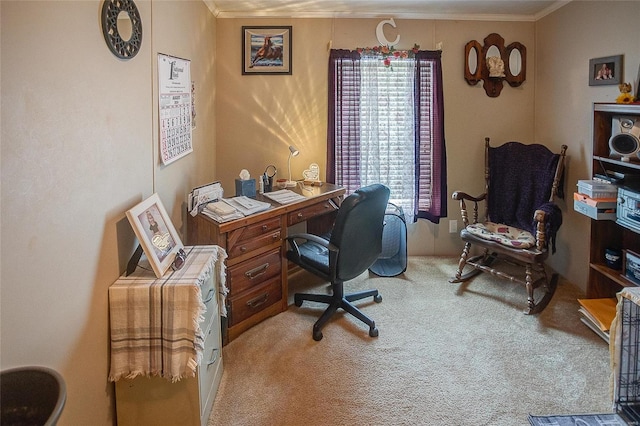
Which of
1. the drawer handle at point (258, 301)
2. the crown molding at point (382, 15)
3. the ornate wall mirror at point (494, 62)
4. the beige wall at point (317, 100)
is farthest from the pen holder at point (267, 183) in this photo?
the ornate wall mirror at point (494, 62)

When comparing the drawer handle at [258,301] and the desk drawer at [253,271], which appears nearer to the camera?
the desk drawer at [253,271]

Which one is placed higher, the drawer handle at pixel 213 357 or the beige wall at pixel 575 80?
the beige wall at pixel 575 80

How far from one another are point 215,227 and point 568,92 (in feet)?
9.45

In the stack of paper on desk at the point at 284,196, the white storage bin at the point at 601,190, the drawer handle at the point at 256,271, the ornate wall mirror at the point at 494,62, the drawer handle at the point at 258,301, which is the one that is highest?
the ornate wall mirror at the point at 494,62

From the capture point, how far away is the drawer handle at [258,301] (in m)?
2.80

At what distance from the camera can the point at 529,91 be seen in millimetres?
3994

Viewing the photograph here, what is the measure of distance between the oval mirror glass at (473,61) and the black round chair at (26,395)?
382 centimetres

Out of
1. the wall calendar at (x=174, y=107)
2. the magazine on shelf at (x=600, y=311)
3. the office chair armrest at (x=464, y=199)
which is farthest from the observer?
the office chair armrest at (x=464, y=199)

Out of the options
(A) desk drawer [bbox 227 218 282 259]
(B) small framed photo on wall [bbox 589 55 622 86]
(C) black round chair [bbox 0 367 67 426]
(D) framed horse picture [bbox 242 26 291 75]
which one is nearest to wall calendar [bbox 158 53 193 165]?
(A) desk drawer [bbox 227 218 282 259]

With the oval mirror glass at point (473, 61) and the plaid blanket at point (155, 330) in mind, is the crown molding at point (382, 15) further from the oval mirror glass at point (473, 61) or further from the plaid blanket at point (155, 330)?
the plaid blanket at point (155, 330)

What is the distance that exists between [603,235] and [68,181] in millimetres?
3000

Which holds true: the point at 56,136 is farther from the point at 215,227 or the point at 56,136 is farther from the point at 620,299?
the point at 620,299

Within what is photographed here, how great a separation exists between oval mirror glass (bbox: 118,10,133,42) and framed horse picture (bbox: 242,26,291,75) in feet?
6.29

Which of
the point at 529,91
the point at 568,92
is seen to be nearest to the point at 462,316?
the point at 568,92
